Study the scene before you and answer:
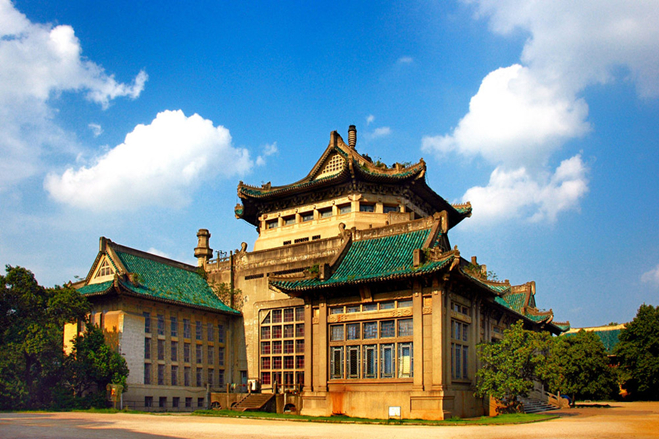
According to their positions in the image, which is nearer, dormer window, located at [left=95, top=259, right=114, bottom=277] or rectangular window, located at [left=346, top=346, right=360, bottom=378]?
rectangular window, located at [left=346, top=346, right=360, bottom=378]

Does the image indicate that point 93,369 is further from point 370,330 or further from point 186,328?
point 370,330

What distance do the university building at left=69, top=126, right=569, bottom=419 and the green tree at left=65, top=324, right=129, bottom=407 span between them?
1.47 meters

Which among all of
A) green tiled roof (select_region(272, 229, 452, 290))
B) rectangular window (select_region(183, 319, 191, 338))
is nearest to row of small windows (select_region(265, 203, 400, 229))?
green tiled roof (select_region(272, 229, 452, 290))

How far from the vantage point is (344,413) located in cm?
3034

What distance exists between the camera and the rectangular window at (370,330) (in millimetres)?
30312

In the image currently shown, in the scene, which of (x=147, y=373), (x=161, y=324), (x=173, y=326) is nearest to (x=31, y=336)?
(x=147, y=373)

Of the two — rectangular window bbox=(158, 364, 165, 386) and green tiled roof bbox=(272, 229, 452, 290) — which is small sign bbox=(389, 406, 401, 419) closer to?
green tiled roof bbox=(272, 229, 452, 290)

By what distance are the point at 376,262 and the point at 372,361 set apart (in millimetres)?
5275

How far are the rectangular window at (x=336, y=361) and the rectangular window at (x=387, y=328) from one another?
104 inches

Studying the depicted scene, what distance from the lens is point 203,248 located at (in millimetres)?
47344

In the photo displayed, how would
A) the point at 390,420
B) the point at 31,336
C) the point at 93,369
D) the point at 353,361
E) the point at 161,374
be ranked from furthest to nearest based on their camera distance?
the point at 161,374 → the point at 93,369 → the point at 31,336 → the point at 353,361 → the point at 390,420

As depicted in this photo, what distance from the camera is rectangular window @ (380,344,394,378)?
2952 cm

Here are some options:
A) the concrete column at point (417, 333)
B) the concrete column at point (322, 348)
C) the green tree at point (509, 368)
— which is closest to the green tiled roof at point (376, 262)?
the concrete column at point (417, 333)

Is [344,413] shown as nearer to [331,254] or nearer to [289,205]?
[331,254]
